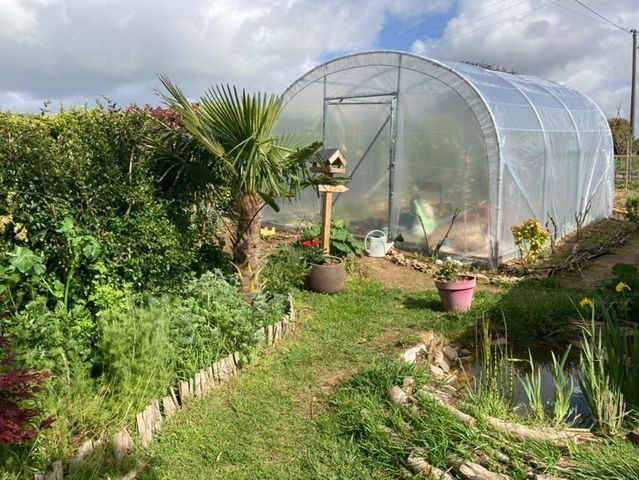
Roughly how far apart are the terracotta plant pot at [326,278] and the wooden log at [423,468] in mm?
3812

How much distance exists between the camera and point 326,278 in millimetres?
7113

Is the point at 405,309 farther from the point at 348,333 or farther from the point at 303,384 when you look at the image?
the point at 303,384

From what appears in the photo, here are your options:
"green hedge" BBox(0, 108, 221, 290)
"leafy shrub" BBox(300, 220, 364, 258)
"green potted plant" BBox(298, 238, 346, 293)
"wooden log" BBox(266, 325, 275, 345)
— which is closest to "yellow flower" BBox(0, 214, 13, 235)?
"green hedge" BBox(0, 108, 221, 290)

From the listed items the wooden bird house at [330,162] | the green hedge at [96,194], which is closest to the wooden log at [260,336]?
the green hedge at [96,194]

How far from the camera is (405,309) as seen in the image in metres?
6.80

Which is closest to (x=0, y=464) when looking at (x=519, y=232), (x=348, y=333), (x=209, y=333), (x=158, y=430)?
(x=158, y=430)

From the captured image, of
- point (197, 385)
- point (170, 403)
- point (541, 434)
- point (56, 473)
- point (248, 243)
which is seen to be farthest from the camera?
point (248, 243)

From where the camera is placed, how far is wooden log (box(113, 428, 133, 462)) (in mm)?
3273

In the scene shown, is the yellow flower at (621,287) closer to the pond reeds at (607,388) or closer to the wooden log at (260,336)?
the pond reeds at (607,388)

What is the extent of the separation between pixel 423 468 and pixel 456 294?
3444mm

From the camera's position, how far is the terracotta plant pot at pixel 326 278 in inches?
280

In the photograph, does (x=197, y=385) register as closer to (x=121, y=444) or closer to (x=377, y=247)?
(x=121, y=444)

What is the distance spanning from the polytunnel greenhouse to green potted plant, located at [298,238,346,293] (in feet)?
8.44

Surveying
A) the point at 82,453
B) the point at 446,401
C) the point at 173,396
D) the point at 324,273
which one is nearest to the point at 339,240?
the point at 324,273
